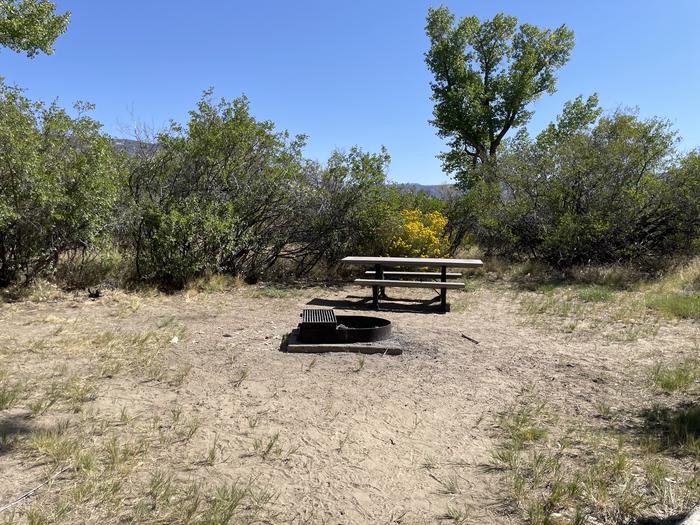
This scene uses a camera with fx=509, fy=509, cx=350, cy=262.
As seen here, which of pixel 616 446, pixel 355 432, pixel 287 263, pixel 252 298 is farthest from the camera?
pixel 287 263

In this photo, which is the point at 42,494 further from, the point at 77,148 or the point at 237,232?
the point at 237,232

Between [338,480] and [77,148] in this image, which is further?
[77,148]

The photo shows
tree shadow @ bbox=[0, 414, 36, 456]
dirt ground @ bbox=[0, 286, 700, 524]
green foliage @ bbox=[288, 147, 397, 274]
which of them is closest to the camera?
dirt ground @ bbox=[0, 286, 700, 524]

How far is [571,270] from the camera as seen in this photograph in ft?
37.5

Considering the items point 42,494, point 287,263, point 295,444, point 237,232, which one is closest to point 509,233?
point 287,263

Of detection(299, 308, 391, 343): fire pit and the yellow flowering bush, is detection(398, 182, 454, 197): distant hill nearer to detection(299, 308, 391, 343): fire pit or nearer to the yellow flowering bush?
the yellow flowering bush

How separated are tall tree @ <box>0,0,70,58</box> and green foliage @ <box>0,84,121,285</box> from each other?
2.72 feet

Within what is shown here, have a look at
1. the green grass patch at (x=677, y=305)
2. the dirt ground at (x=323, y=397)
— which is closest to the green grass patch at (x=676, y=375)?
the dirt ground at (x=323, y=397)

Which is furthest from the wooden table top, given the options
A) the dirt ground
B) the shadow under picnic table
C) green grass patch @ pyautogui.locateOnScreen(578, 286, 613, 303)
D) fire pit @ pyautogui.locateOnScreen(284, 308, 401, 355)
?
fire pit @ pyautogui.locateOnScreen(284, 308, 401, 355)

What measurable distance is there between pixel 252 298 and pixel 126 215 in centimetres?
257

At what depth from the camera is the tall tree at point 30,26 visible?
24.9 feet

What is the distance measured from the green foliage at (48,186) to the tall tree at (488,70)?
16490mm

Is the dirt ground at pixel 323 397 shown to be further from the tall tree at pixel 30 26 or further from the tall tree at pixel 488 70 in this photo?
the tall tree at pixel 488 70

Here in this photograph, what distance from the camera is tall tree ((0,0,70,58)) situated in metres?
7.58
